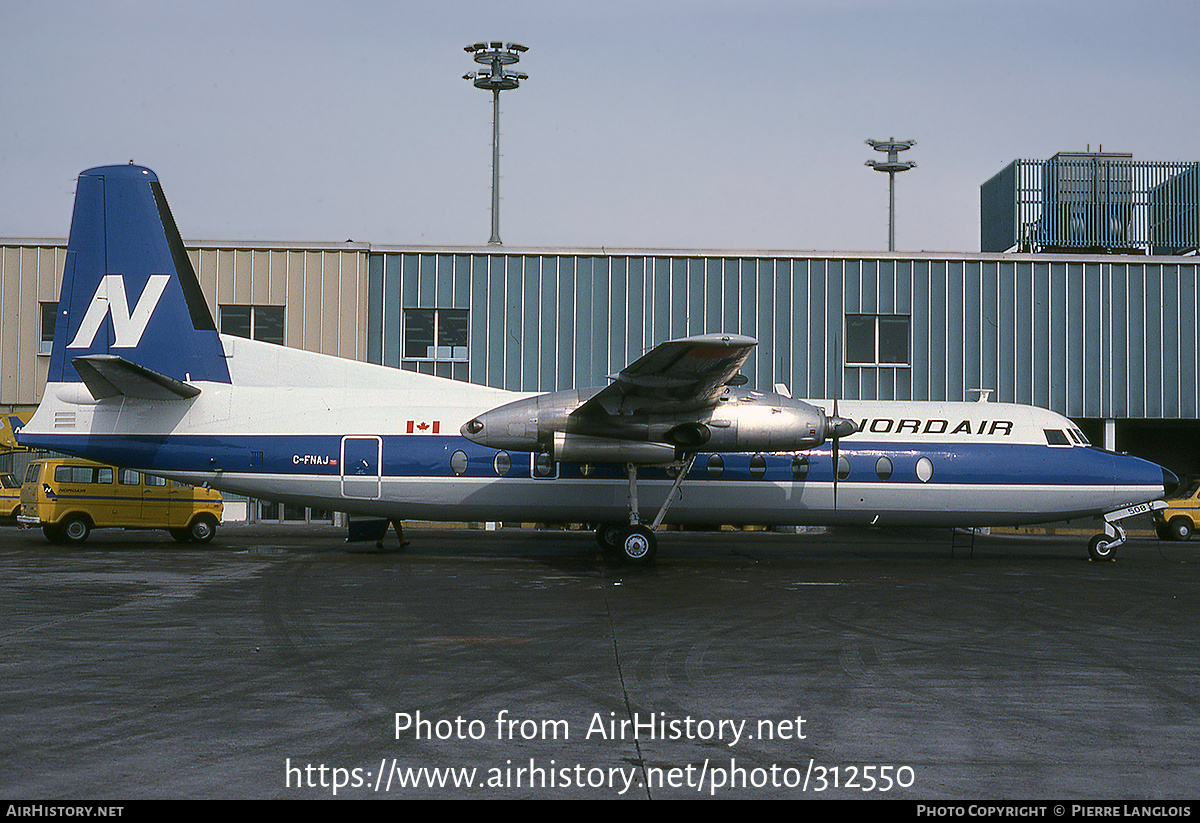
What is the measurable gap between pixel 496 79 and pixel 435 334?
26.6 feet

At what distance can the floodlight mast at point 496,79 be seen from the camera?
1156 inches

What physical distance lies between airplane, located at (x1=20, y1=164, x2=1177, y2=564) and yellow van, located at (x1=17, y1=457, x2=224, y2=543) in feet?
11.2

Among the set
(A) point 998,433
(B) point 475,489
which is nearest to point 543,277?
(B) point 475,489

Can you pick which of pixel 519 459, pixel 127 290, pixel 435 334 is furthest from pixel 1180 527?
pixel 127 290

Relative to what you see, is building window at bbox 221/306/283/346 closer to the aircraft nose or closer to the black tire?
the aircraft nose

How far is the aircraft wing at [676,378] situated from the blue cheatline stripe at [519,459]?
1750 millimetres

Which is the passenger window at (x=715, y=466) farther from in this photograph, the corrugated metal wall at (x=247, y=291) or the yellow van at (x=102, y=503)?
the corrugated metal wall at (x=247, y=291)

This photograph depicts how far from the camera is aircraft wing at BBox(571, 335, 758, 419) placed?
46.8 feet

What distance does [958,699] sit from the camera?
7355mm

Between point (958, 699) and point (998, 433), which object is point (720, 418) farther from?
point (958, 699)

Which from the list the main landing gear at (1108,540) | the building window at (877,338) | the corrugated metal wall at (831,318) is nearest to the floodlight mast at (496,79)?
the corrugated metal wall at (831,318)

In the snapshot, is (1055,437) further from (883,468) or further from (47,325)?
(47,325)

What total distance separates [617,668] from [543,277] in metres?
21.3

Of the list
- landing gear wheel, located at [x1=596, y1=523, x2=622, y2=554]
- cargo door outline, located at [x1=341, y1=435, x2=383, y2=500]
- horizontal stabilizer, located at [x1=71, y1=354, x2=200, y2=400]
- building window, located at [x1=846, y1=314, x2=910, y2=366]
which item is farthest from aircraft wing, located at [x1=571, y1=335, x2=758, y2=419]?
building window, located at [x1=846, y1=314, x2=910, y2=366]
